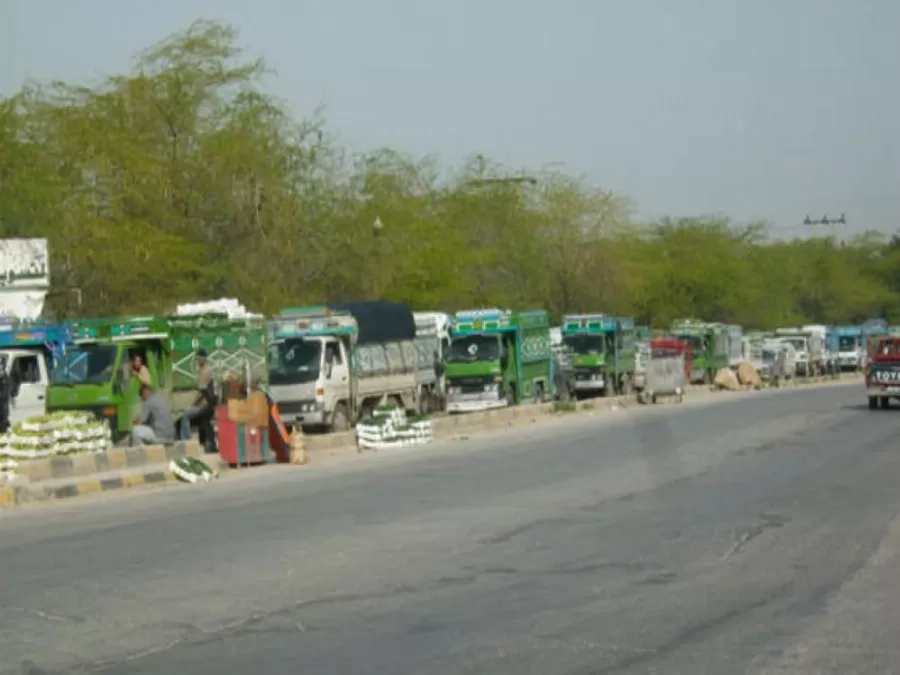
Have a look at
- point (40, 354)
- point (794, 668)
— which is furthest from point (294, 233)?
point (794, 668)

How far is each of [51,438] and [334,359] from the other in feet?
40.1

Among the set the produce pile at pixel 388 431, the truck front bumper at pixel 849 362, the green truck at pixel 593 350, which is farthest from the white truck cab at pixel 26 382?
the truck front bumper at pixel 849 362

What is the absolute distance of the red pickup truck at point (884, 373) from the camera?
40750 millimetres

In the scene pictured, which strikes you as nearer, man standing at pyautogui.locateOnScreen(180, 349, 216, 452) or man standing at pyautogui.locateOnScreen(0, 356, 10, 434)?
man standing at pyautogui.locateOnScreen(0, 356, 10, 434)

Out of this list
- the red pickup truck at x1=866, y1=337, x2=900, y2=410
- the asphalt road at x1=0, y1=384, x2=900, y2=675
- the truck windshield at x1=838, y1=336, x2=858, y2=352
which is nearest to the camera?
the asphalt road at x1=0, y1=384, x2=900, y2=675

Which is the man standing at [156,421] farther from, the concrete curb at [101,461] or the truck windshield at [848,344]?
the truck windshield at [848,344]

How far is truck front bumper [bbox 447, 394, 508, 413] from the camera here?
4206cm

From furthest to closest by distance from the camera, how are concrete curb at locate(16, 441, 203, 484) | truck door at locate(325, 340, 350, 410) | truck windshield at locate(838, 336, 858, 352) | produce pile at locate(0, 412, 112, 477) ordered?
truck windshield at locate(838, 336, 858, 352)
truck door at locate(325, 340, 350, 410)
produce pile at locate(0, 412, 112, 477)
concrete curb at locate(16, 441, 203, 484)

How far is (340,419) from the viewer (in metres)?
32.8

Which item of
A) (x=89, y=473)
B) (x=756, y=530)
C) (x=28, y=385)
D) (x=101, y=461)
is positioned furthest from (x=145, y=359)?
(x=756, y=530)

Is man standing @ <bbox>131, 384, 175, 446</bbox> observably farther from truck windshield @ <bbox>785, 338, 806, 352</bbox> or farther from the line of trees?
truck windshield @ <bbox>785, 338, 806, 352</bbox>

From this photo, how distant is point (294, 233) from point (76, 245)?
30.9 feet

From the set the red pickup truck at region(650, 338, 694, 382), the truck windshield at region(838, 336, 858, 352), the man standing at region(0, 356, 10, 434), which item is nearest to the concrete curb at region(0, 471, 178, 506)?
the man standing at region(0, 356, 10, 434)

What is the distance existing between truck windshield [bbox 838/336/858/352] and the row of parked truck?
4220 cm
